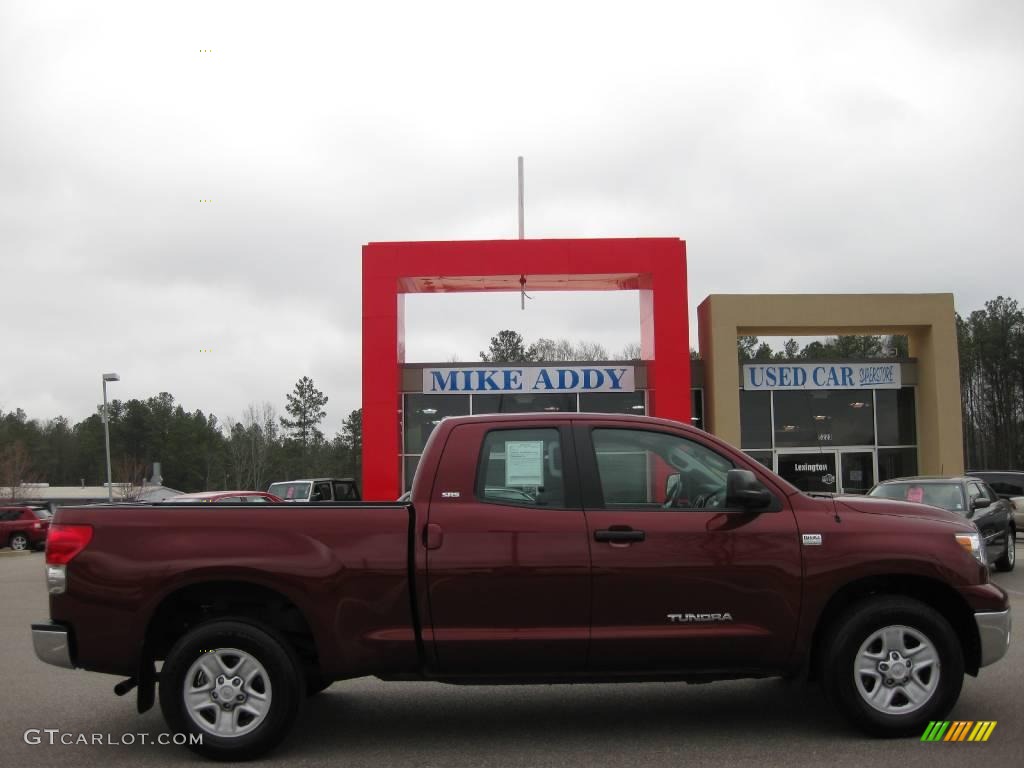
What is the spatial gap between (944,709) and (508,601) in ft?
8.70

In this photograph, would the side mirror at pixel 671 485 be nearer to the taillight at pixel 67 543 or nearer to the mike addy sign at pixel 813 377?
the taillight at pixel 67 543

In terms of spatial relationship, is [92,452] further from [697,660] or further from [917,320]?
[697,660]

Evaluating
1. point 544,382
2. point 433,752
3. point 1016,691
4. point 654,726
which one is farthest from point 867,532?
point 544,382

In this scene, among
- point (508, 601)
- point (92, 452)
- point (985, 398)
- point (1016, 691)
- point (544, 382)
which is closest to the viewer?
point (508, 601)

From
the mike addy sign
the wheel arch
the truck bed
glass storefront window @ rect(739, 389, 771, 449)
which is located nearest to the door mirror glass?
the wheel arch

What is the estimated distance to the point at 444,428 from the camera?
20.3 feet

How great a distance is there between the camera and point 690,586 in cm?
571

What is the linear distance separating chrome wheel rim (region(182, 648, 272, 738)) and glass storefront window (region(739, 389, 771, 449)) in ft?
69.9

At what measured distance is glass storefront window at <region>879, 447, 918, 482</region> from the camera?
2597 cm

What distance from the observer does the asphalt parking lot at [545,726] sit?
18.5ft

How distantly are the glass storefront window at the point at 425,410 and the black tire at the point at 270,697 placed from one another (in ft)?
60.8

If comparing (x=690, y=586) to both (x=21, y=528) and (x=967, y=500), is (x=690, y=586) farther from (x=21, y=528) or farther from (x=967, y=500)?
(x=21, y=528)

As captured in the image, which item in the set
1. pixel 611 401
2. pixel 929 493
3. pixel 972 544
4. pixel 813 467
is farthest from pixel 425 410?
pixel 972 544

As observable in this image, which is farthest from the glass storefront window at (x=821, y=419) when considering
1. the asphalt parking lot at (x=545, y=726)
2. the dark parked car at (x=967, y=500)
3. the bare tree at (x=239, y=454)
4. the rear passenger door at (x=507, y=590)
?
the bare tree at (x=239, y=454)
